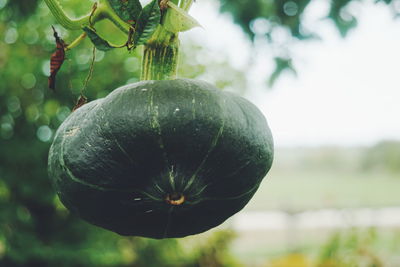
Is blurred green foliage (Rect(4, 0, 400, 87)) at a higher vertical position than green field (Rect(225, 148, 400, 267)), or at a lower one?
higher

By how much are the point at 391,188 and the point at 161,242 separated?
75.1 ft

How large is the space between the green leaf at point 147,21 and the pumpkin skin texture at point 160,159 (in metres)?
0.12

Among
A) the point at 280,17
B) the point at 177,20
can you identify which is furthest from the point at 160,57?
the point at 280,17

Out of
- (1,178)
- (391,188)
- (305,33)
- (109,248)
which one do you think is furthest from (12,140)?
(391,188)

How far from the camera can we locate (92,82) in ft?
14.3

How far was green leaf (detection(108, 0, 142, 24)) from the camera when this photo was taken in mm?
1034

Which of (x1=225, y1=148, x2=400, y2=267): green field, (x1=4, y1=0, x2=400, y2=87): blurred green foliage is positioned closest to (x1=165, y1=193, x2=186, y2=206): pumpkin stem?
(x1=4, y1=0, x2=400, y2=87): blurred green foliage

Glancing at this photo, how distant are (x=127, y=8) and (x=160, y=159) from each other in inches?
13.1

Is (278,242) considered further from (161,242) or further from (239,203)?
(239,203)

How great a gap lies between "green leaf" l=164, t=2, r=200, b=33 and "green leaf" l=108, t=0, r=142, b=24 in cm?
7

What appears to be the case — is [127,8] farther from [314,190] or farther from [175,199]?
[314,190]

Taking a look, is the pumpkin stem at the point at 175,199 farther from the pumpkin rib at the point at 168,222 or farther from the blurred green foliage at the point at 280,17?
the blurred green foliage at the point at 280,17

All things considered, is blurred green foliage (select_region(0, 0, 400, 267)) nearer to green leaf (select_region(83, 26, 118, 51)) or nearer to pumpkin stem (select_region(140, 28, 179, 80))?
pumpkin stem (select_region(140, 28, 179, 80))

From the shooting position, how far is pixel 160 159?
102 centimetres
